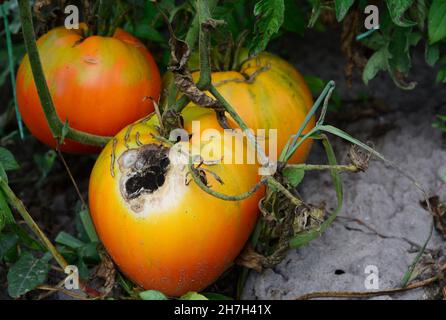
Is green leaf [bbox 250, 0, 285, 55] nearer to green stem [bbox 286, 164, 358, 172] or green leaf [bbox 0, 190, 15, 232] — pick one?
green stem [bbox 286, 164, 358, 172]

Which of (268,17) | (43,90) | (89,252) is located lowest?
(89,252)

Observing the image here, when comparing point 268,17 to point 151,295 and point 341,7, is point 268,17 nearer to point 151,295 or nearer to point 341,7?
point 341,7

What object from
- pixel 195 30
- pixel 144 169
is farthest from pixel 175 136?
pixel 195 30

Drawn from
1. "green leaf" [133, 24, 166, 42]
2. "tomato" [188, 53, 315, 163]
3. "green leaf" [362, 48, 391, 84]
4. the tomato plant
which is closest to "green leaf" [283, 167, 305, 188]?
the tomato plant

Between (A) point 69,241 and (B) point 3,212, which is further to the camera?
(A) point 69,241

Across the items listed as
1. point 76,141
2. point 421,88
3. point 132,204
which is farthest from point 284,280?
point 421,88

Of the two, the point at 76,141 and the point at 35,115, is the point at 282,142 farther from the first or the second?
the point at 35,115
